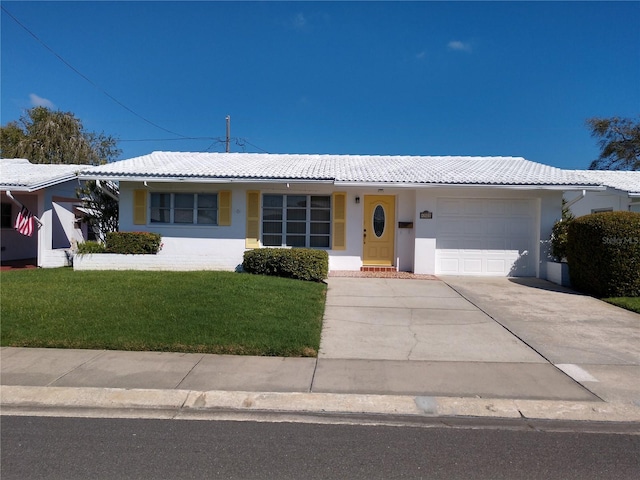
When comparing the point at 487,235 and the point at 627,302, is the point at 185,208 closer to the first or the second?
the point at 487,235

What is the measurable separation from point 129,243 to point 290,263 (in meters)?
4.88

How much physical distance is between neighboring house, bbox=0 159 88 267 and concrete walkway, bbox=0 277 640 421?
889cm

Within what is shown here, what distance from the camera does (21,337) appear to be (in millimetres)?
6582

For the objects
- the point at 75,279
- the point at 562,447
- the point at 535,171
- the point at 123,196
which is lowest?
the point at 562,447

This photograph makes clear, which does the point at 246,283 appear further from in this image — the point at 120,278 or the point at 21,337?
the point at 21,337

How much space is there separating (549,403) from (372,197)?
9811 mm

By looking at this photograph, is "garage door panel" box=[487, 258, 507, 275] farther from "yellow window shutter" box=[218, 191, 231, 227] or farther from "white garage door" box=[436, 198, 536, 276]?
"yellow window shutter" box=[218, 191, 231, 227]

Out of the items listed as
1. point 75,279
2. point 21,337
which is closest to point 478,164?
point 75,279

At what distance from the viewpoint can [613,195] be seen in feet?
53.0

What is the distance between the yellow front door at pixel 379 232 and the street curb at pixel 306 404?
9348mm

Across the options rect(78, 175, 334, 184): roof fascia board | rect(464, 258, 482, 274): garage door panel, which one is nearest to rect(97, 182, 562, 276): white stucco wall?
rect(78, 175, 334, 184): roof fascia board

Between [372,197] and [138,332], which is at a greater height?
[372,197]

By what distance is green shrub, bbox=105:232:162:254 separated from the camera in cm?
Result: 1269

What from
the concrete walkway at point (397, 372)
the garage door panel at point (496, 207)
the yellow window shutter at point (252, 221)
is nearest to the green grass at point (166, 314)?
the concrete walkway at point (397, 372)
